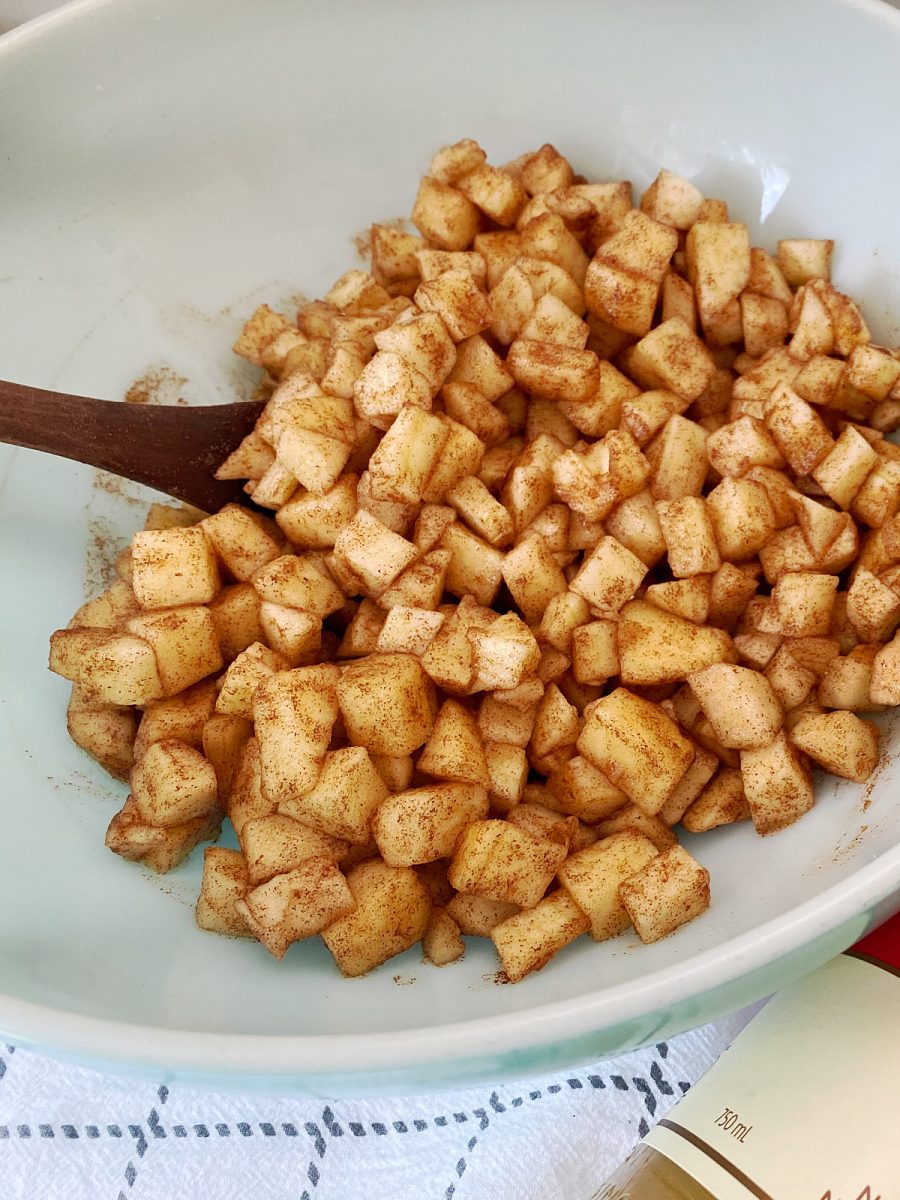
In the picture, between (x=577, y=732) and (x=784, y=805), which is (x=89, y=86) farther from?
(x=784, y=805)

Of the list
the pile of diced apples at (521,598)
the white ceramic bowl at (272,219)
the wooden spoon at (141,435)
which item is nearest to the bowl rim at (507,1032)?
the white ceramic bowl at (272,219)

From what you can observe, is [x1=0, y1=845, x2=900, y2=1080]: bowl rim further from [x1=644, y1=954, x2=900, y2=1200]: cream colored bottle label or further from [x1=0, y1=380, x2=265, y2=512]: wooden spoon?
[x1=0, y1=380, x2=265, y2=512]: wooden spoon

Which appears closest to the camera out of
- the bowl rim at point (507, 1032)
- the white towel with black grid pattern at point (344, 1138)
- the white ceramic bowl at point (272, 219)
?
the bowl rim at point (507, 1032)

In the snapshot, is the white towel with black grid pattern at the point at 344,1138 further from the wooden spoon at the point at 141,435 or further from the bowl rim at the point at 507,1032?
the wooden spoon at the point at 141,435

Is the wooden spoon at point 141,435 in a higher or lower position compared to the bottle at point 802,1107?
lower

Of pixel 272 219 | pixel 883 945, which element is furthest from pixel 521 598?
pixel 272 219

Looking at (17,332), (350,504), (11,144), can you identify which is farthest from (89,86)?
(350,504)

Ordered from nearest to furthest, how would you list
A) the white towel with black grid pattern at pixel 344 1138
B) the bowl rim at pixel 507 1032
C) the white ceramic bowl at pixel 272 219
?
1. the bowl rim at pixel 507 1032
2. the white ceramic bowl at pixel 272 219
3. the white towel with black grid pattern at pixel 344 1138

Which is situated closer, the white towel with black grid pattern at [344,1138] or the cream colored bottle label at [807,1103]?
the cream colored bottle label at [807,1103]
